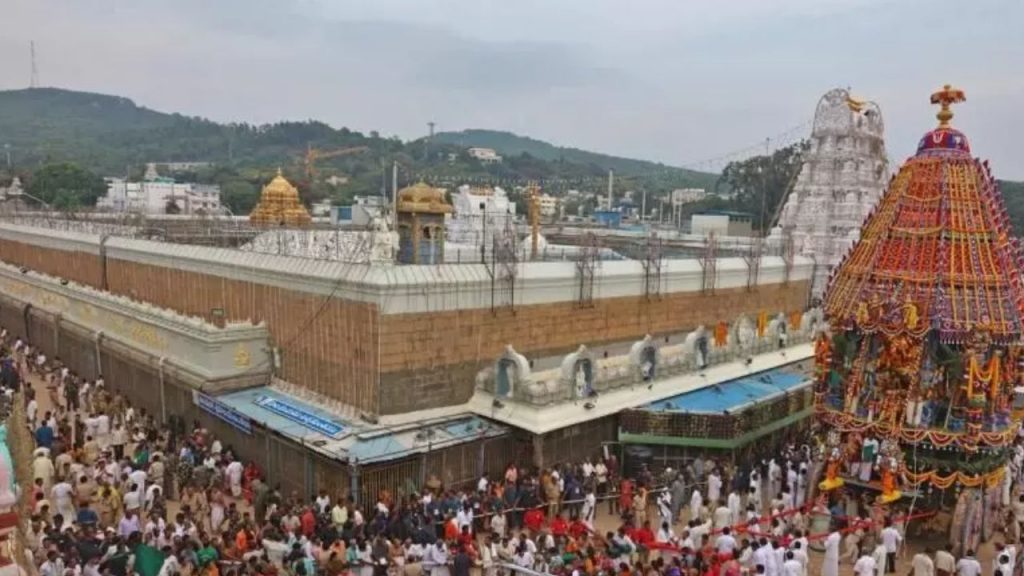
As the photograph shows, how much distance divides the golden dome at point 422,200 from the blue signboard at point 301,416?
582 cm

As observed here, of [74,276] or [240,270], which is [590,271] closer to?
[240,270]

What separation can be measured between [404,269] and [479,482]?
4.75 meters

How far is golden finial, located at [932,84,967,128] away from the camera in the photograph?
49.1 ft

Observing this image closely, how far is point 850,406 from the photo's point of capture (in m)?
14.8

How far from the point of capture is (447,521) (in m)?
13.8

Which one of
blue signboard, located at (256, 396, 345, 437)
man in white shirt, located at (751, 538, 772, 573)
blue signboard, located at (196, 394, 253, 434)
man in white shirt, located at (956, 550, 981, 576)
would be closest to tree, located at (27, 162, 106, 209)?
blue signboard, located at (196, 394, 253, 434)

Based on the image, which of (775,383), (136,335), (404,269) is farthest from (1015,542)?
(136,335)

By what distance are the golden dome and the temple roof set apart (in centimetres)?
979

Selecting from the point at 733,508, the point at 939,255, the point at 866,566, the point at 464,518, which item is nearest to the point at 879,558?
the point at 866,566

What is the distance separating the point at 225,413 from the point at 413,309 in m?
5.03

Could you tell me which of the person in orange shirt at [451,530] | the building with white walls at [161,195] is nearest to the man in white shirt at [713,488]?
the person in orange shirt at [451,530]

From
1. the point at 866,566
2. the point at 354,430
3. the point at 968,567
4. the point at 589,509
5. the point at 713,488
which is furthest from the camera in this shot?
the point at 713,488

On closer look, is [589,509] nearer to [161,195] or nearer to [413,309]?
[413,309]

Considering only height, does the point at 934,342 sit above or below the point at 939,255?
below
